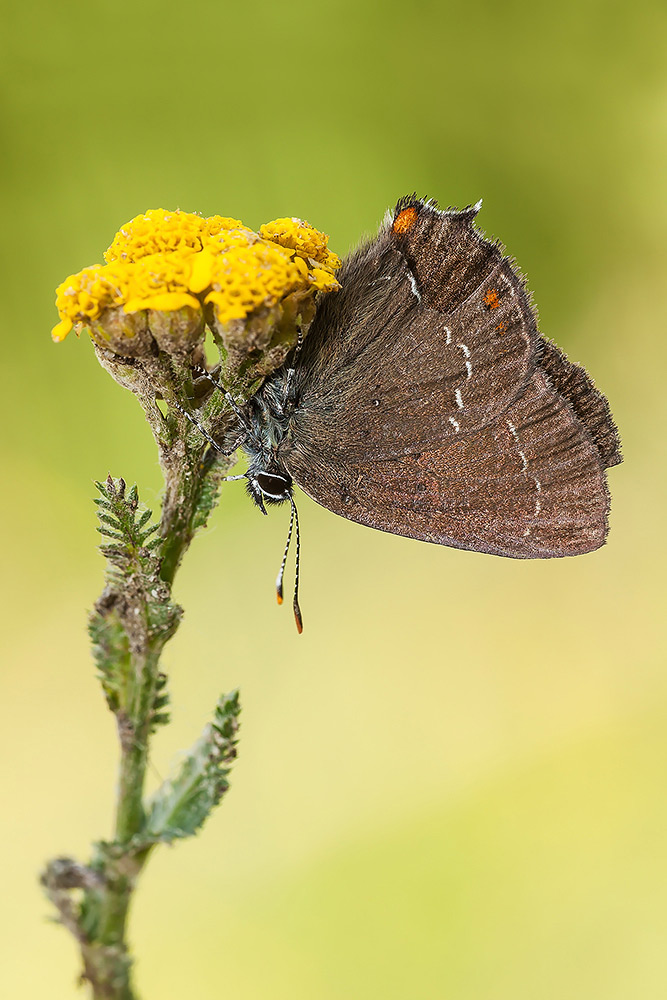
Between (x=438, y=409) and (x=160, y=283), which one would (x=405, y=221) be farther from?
(x=160, y=283)

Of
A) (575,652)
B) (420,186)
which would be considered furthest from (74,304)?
(575,652)

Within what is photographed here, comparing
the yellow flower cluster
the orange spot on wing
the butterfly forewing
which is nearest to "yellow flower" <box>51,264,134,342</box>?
the yellow flower cluster

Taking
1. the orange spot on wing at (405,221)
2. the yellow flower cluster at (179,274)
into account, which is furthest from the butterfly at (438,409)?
the yellow flower cluster at (179,274)

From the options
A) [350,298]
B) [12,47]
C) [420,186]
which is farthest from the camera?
[420,186]

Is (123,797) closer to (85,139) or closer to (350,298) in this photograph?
(350,298)

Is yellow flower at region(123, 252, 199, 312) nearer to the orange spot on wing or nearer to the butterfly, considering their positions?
the butterfly

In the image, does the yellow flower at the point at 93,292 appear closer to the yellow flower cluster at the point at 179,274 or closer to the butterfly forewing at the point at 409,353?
the yellow flower cluster at the point at 179,274
